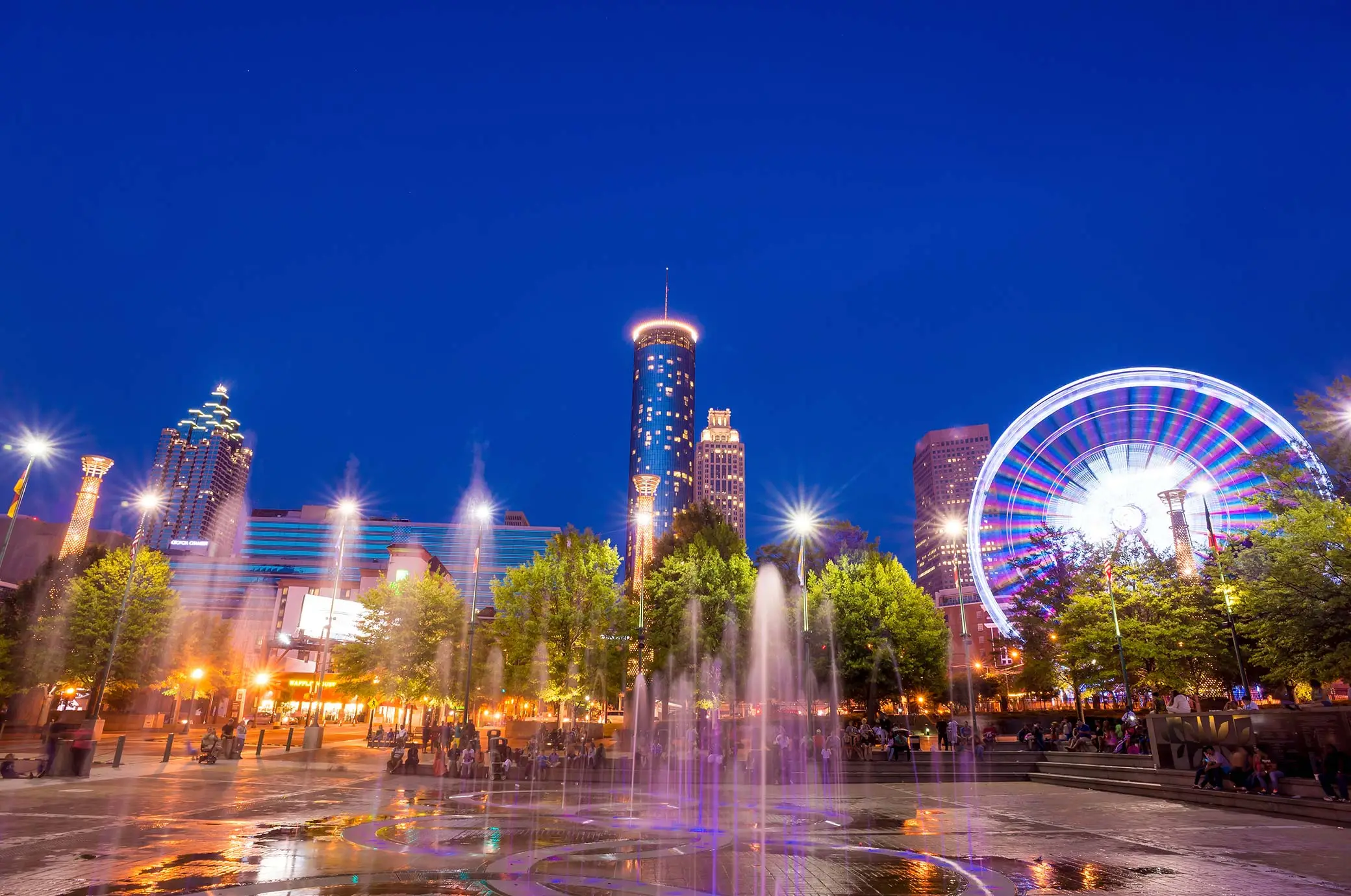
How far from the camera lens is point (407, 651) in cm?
4503

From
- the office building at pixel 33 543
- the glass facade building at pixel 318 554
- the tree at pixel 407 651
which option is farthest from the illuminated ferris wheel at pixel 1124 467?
the glass facade building at pixel 318 554

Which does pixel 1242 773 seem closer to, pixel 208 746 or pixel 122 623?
pixel 208 746

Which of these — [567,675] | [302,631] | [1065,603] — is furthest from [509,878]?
[302,631]

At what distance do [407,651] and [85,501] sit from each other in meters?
36.6

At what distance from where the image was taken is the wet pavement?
31.0 feet

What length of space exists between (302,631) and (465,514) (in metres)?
120

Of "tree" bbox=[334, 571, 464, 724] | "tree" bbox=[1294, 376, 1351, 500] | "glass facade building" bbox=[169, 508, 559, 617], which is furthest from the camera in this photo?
"glass facade building" bbox=[169, 508, 559, 617]

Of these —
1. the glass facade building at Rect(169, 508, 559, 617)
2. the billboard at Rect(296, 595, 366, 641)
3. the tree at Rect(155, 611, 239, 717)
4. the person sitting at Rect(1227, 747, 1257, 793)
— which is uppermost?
the glass facade building at Rect(169, 508, 559, 617)

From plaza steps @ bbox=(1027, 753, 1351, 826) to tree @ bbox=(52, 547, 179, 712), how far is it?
2001 inches

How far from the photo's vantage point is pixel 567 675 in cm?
4038

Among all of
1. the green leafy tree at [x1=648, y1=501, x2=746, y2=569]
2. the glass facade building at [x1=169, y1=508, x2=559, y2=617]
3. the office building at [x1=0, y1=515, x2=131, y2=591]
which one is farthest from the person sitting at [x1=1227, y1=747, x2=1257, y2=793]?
the glass facade building at [x1=169, y1=508, x2=559, y2=617]

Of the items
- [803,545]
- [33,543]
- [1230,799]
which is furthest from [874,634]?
[33,543]

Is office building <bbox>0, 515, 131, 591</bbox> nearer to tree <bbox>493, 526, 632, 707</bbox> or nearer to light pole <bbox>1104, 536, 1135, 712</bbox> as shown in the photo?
tree <bbox>493, 526, 632, 707</bbox>

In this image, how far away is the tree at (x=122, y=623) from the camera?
1885 inches
